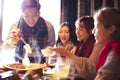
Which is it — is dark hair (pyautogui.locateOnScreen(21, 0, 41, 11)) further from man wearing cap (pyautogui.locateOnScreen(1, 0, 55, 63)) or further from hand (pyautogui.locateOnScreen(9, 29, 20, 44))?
hand (pyautogui.locateOnScreen(9, 29, 20, 44))

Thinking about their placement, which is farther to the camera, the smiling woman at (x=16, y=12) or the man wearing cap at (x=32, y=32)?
the smiling woman at (x=16, y=12)

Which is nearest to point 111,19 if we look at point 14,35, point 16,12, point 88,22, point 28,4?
point 88,22

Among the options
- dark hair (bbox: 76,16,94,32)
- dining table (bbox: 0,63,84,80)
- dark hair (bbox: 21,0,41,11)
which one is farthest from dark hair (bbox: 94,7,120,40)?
dark hair (bbox: 21,0,41,11)

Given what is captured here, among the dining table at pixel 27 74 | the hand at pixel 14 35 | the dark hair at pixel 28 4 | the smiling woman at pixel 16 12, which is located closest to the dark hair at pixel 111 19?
the dining table at pixel 27 74

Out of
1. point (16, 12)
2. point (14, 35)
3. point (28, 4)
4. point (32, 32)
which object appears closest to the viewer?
point (14, 35)

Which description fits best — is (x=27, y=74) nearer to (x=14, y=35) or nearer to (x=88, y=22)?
(x=14, y=35)

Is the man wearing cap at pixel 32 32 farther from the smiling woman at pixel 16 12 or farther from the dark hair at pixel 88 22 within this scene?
the smiling woman at pixel 16 12

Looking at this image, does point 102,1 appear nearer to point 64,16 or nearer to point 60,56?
point 64,16

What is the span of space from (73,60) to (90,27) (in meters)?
0.58

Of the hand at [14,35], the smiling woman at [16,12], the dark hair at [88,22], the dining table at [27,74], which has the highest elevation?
the smiling woman at [16,12]

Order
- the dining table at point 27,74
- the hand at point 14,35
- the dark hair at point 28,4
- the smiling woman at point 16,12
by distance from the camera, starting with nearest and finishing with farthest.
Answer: the dining table at point 27,74 < the hand at point 14,35 < the dark hair at point 28,4 < the smiling woman at point 16,12

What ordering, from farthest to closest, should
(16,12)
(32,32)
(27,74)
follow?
(16,12) < (32,32) < (27,74)

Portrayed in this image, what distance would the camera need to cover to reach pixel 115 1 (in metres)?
3.18


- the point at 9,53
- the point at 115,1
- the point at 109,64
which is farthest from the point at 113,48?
the point at 115,1
